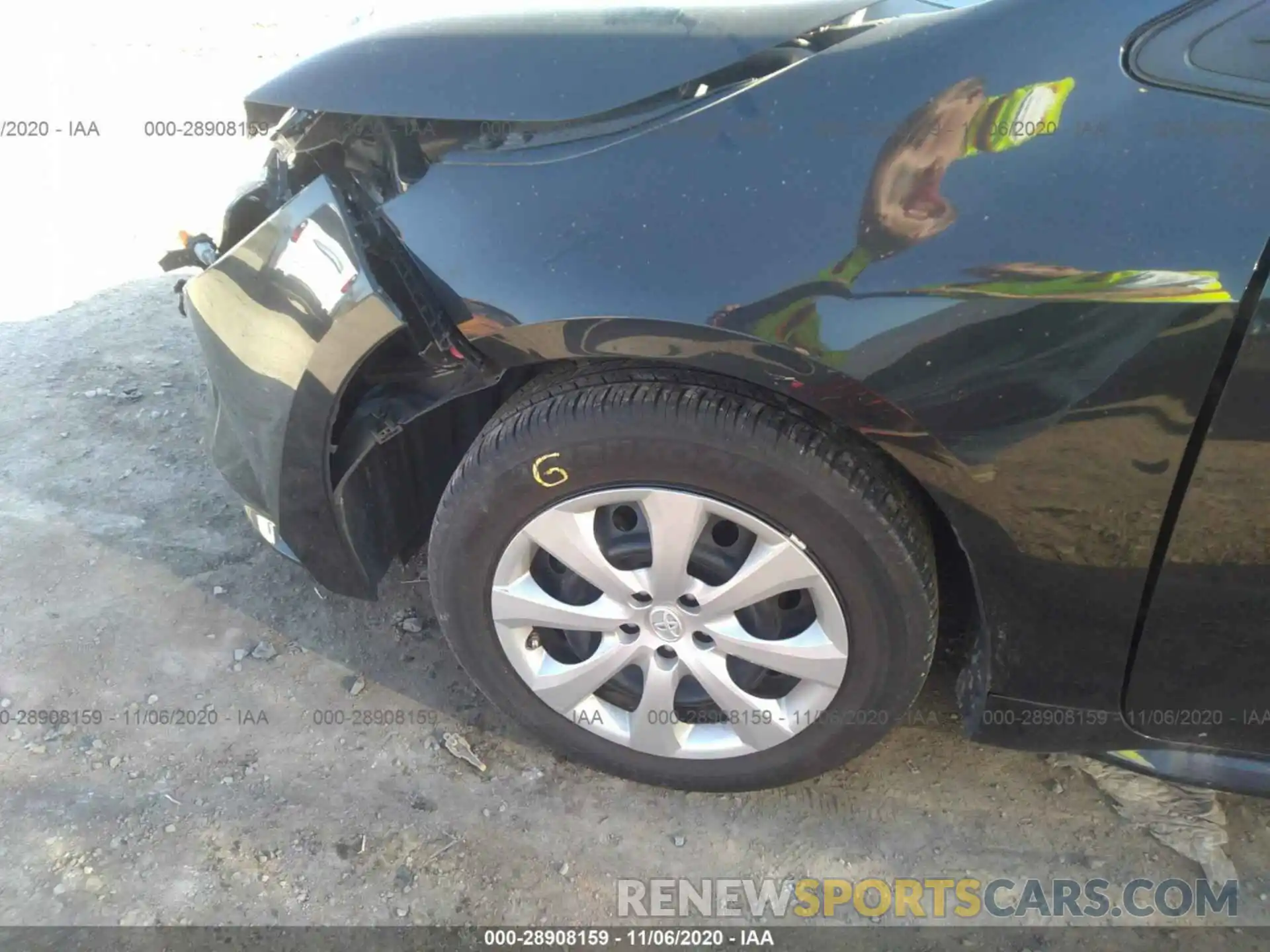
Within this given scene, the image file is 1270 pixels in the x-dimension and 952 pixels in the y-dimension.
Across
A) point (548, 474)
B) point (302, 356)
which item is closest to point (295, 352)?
point (302, 356)

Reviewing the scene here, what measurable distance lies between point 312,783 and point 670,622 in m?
0.95

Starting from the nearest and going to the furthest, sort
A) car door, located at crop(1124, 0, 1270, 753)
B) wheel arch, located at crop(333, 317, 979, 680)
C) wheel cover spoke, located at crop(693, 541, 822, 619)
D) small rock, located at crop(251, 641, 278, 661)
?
car door, located at crop(1124, 0, 1270, 753) < wheel arch, located at crop(333, 317, 979, 680) < wheel cover spoke, located at crop(693, 541, 822, 619) < small rock, located at crop(251, 641, 278, 661)

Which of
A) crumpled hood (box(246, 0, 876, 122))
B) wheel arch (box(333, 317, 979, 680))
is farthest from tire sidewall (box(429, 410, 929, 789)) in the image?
crumpled hood (box(246, 0, 876, 122))

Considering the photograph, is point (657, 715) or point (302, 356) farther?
point (657, 715)

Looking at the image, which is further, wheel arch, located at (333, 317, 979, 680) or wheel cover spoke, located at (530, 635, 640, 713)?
wheel cover spoke, located at (530, 635, 640, 713)

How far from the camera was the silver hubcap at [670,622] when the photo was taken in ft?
5.86

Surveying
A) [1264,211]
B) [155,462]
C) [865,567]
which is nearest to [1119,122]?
[1264,211]

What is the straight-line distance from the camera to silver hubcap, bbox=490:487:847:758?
1787mm

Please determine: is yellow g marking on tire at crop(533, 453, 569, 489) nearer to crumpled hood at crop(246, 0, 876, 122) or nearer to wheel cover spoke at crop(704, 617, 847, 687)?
wheel cover spoke at crop(704, 617, 847, 687)

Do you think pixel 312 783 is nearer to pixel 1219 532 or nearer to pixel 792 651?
pixel 792 651

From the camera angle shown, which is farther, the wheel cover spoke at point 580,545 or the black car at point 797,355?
the wheel cover spoke at point 580,545

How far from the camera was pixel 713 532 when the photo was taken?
6.13 feet

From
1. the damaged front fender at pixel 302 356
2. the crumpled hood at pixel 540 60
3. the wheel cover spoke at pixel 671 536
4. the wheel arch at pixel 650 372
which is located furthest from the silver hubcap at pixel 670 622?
the crumpled hood at pixel 540 60

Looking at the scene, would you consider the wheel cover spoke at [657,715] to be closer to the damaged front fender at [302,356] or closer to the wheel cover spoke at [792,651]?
the wheel cover spoke at [792,651]
